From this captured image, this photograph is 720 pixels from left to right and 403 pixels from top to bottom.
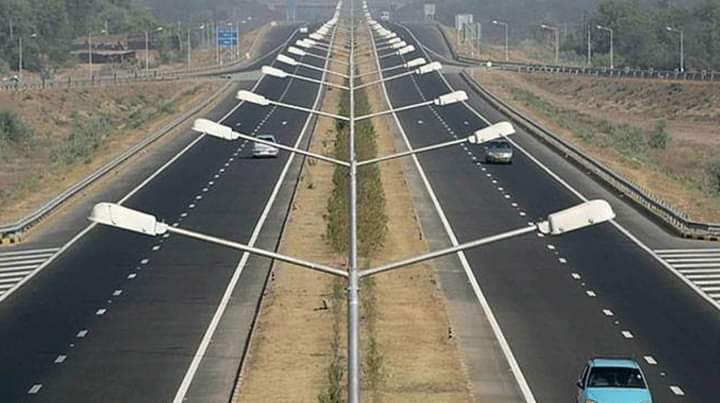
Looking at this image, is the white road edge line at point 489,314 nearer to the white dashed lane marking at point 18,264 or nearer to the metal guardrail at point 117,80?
the white dashed lane marking at point 18,264

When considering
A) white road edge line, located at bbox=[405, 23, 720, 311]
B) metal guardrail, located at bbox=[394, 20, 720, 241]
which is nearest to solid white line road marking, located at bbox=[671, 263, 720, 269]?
white road edge line, located at bbox=[405, 23, 720, 311]

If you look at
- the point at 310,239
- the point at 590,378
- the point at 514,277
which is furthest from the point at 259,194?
the point at 590,378

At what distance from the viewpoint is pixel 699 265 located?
6031 cm

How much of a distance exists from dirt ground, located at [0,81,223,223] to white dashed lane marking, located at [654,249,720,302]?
2755 centimetres

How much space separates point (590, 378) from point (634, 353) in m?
7.44

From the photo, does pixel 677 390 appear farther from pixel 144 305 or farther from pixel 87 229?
pixel 87 229

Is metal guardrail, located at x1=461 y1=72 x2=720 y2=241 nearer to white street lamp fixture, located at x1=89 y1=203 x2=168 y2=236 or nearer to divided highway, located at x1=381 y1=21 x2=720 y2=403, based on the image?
divided highway, located at x1=381 y1=21 x2=720 y2=403

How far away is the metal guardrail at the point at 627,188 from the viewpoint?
221ft

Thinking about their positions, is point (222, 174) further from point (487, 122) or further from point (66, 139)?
point (66, 139)

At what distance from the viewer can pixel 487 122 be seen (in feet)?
398

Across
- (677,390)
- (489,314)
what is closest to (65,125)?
(489,314)

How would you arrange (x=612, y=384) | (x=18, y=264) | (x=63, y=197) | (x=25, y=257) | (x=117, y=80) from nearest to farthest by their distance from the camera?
(x=612, y=384) < (x=18, y=264) < (x=25, y=257) < (x=63, y=197) < (x=117, y=80)

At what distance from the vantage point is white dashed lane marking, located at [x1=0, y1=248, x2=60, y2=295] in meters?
56.6

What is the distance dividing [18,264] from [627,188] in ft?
95.5
